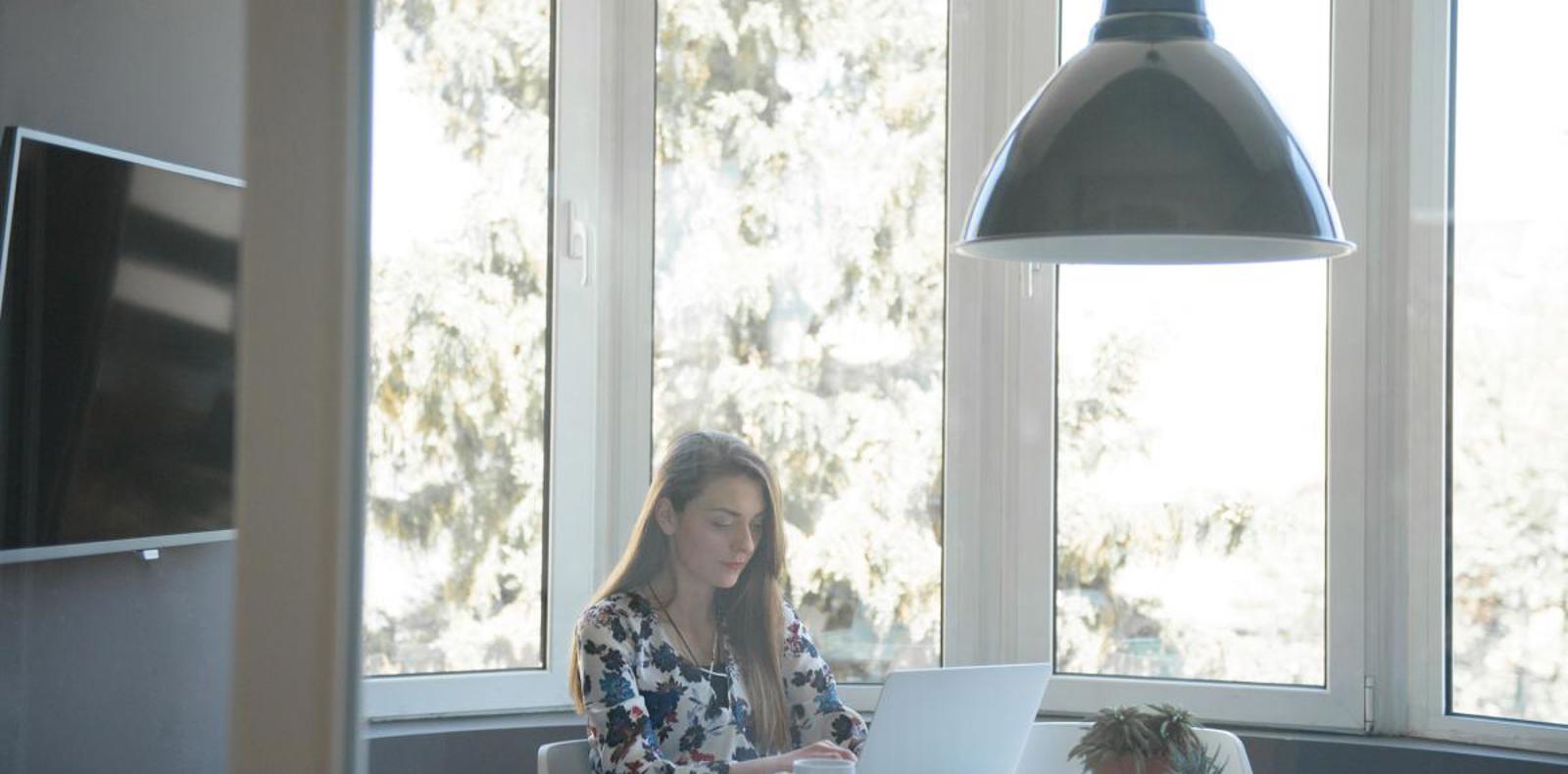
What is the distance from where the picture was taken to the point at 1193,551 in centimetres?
314

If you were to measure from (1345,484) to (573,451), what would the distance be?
5.19 feet

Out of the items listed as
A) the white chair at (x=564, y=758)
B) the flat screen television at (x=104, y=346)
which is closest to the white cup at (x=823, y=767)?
the white chair at (x=564, y=758)

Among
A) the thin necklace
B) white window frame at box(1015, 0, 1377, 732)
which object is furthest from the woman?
white window frame at box(1015, 0, 1377, 732)

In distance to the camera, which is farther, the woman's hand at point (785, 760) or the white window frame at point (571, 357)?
the white window frame at point (571, 357)

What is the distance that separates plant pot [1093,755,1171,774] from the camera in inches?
73.7

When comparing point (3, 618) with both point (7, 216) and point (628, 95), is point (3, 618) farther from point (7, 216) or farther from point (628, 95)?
point (628, 95)

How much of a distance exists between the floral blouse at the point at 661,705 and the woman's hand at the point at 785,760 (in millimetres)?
49

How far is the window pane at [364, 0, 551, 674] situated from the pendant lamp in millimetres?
Result: 1479

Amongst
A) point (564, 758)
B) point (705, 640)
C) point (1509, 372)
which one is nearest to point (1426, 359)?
point (1509, 372)

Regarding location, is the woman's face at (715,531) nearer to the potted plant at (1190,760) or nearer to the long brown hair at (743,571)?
the long brown hair at (743,571)

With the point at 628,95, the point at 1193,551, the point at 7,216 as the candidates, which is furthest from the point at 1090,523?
the point at 7,216

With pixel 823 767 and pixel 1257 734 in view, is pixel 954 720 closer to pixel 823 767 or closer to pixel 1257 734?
pixel 823 767

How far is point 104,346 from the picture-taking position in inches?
88.5

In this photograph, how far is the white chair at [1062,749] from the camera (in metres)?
2.45
